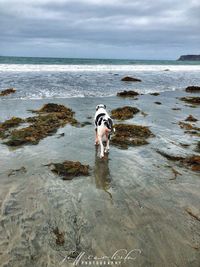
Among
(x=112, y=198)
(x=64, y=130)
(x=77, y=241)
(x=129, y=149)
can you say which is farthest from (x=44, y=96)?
(x=77, y=241)

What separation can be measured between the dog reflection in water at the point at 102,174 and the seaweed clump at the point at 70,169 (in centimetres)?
28

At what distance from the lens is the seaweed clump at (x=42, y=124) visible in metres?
A: 9.20

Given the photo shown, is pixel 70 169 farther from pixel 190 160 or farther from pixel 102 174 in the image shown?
pixel 190 160

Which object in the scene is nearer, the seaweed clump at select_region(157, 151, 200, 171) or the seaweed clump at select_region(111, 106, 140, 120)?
the seaweed clump at select_region(157, 151, 200, 171)

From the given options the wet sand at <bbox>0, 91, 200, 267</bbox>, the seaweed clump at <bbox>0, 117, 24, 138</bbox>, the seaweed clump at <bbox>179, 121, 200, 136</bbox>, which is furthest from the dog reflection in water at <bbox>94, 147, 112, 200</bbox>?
the seaweed clump at <bbox>179, 121, 200, 136</bbox>

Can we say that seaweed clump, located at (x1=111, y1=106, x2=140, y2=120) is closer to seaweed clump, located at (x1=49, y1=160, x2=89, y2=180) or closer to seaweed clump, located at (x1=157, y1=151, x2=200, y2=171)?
seaweed clump, located at (x1=157, y1=151, x2=200, y2=171)

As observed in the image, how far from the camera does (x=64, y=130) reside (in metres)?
10.6

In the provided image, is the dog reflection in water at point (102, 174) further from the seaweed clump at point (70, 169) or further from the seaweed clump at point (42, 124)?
the seaweed clump at point (42, 124)

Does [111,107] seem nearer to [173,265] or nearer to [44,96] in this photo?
[44,96]

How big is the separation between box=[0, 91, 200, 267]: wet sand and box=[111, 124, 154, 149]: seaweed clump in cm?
34

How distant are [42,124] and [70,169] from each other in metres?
4.54

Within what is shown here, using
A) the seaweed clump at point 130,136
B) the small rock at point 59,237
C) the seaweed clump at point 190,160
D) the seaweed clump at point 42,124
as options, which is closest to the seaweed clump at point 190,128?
the seaweed clump at point 130,136

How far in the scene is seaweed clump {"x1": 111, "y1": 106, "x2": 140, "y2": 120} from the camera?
1286 cm

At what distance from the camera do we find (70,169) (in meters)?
6.99
